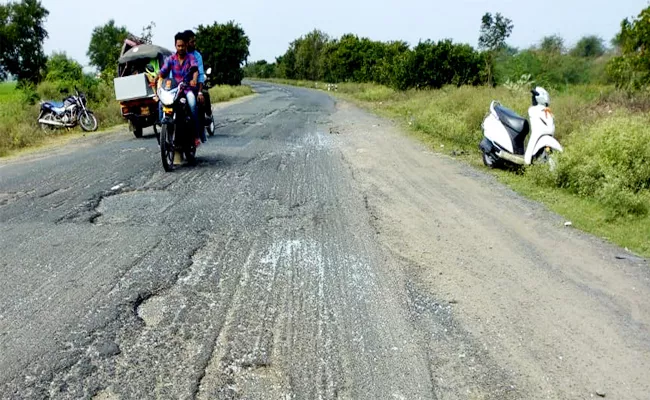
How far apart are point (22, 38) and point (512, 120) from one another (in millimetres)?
53888

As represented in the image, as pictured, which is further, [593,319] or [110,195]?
[110,195]

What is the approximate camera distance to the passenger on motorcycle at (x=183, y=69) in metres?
8.16

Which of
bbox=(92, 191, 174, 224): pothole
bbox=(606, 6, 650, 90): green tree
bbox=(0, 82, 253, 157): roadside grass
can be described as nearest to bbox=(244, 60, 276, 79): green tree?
bbox=(0, 82, 253, 157): roadside grass

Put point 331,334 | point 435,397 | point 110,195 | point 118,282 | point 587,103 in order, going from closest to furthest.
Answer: point 435,397, point 331,334, point 118,282, point 110,195, point 587,103

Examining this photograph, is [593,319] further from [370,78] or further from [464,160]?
[370,78]

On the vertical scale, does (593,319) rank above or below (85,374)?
below

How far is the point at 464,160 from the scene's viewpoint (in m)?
9.81

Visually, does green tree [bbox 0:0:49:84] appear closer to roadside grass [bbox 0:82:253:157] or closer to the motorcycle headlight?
roadside grass [bbox 0:82:253:157]

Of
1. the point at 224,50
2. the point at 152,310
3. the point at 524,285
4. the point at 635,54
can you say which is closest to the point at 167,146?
the point at 152,310

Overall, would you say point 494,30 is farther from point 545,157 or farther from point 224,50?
point 545,157

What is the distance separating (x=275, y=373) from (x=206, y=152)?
759 cm

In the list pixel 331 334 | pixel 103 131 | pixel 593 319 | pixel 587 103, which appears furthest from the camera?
pixel 103 131

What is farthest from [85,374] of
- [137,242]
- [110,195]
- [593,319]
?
[110,195]

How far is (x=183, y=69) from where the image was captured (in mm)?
8250
